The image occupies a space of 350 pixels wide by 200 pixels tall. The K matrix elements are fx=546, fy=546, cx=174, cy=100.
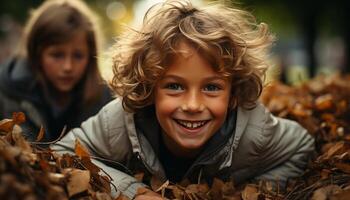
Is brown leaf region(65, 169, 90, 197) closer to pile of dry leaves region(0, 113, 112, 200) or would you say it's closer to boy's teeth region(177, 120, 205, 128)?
pile of dry leaves region(0, 113, 112, 200)

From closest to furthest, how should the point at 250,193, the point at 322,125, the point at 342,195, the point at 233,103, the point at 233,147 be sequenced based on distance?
1. the point at 342,195
2. the point at 250,193
3. the point at 233,147
4. the point at 233,103
5. the point at 322,125

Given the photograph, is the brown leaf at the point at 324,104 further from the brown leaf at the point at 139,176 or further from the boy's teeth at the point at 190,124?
the brown leaf at the point at 139,176

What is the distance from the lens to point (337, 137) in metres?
3.58

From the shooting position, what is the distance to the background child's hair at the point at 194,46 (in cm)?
296

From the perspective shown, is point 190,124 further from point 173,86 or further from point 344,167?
point 344,167

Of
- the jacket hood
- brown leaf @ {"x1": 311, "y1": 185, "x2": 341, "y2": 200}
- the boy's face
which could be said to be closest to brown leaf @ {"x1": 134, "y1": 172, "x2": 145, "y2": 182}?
the boy's face

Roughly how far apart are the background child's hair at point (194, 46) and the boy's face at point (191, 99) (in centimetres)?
5

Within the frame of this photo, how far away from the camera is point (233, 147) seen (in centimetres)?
311

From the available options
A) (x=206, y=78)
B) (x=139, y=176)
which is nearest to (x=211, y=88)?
(x=206, y=78)

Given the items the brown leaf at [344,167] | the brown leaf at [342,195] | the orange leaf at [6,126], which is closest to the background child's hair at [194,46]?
the brown leaf at [344,167]

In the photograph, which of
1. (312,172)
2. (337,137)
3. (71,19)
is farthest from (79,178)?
(71,19)

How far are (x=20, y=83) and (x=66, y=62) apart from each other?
0.44 m

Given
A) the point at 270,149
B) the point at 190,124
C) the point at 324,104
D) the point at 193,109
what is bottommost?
the point at 270,149

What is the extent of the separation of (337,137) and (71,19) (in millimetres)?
2566
